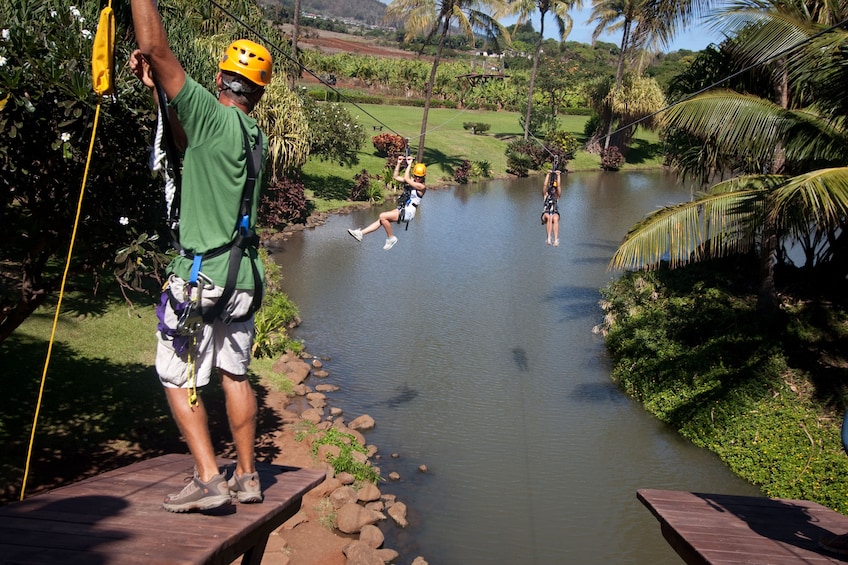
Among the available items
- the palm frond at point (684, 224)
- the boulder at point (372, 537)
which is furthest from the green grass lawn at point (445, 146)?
the boulder at point (372, 537)

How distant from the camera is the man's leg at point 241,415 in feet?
Answer: 16.0

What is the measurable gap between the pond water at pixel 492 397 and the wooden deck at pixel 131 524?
5567 mm

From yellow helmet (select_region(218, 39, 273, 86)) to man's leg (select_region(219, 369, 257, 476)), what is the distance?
1768 millimetres

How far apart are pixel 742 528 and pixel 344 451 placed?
7010 millimetres

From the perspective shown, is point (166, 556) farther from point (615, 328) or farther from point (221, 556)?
point (615, 328)

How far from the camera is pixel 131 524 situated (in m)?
4.28

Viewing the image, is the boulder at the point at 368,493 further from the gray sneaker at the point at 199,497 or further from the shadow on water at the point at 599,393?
the gray sneaker at the point at 199,497

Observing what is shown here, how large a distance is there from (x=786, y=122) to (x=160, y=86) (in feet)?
40.4

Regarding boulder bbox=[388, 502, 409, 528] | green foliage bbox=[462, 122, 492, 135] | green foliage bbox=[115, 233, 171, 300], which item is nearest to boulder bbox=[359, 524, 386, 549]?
boulder bbox=[388, 502, 409, 528]

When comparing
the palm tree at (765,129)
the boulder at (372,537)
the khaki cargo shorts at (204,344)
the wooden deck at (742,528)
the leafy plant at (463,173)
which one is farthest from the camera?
the leafy plant at (463,173)

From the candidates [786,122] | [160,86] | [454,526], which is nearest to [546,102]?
[786,122]

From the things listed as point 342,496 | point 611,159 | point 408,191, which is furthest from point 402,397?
point 611,159

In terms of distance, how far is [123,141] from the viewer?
8.00m

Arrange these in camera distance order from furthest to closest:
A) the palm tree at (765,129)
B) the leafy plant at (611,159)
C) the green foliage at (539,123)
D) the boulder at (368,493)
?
the green foliage at (539,123)
the leafy plant at (611,159)
the palm tree at (765,129)
the boulder at (368,493)
